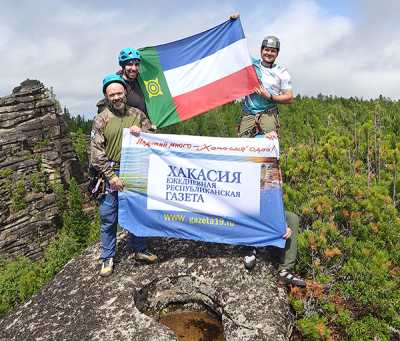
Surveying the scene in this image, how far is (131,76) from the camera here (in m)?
5.45

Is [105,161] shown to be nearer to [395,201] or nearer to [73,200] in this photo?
[395,201]

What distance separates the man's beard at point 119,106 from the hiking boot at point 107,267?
1.93 metres

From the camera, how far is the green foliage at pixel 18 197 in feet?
70.8

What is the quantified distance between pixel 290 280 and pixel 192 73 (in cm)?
330

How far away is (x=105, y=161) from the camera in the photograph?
4984 millimetres

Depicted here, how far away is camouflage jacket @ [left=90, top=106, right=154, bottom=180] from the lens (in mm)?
4945

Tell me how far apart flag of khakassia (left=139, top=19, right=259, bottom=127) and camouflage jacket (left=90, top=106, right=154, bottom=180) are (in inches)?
30.0

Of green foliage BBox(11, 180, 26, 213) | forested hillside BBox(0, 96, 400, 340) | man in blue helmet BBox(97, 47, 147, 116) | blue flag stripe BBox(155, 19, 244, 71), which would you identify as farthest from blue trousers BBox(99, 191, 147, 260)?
green foliage BBox(11, 180, 26, 213)

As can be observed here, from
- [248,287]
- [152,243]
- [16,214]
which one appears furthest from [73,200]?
[248,287]

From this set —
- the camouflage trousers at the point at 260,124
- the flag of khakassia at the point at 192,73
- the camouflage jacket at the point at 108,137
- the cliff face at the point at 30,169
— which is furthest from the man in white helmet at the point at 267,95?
the cliff face at the point at 30,169

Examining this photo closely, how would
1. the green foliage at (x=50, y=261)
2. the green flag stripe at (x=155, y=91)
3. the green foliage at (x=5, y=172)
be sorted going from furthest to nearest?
the green foliage at (x=5, y=172), the green foliage at (x=50, y=261), the green flag stripe at (x=155, y=91)

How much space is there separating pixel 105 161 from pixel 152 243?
4.96 ft

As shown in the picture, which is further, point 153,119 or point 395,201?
point 395,201

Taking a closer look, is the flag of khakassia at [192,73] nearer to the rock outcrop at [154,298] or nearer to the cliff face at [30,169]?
the rock outcrop at [154,298]
